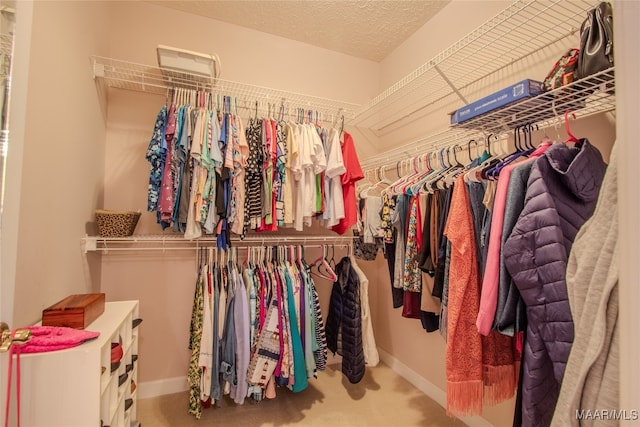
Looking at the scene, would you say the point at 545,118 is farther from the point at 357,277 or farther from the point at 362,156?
the point at 362,156

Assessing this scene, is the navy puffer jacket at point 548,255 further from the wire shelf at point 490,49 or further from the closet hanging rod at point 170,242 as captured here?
the closet hanging rod at point 170,242

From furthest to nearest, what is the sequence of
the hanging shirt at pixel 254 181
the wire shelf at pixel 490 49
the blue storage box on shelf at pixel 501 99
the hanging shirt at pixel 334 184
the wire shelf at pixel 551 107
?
1. the hanging shirt at pixel 334 184
2. the hanging shirt at pixel 254 181
3. the wire shelf at pixel 490 49
4. the blue storage box on shelf at pixel 501 99
5. the wire shelf at pixel 551 107

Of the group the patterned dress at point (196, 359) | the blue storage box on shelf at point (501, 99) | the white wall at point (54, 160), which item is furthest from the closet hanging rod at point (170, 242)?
the blue storage box on shelf at point (501, 99)

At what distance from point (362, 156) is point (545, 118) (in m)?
1.60

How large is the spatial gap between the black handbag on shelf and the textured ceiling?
1338 millimetres

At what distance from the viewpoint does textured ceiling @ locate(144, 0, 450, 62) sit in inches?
80.7

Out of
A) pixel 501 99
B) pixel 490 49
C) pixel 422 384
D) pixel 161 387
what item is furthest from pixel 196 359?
pixel 490 49

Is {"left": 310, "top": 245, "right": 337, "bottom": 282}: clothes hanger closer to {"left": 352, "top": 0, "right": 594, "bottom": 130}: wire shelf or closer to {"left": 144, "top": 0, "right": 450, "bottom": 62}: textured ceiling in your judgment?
{"left": 352, "top": 0, "right": 594, "bottom": 130}: wire shelf

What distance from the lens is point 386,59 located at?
270cm

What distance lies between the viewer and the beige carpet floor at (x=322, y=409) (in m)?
1.75

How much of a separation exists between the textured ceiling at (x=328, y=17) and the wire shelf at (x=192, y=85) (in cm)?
54

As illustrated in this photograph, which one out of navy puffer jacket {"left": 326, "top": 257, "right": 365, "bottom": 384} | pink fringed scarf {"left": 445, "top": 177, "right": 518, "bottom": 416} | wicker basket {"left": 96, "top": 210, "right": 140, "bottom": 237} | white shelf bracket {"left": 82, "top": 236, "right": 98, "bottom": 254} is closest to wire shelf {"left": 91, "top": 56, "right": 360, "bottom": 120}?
wicker basket {"left": 96, "top": 210, "right": 140, "bottom": 237}

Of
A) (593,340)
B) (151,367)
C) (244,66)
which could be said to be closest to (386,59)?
(244,66)

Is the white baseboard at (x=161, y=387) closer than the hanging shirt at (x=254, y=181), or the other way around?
the hanging shirt at (x=254, y=181)
